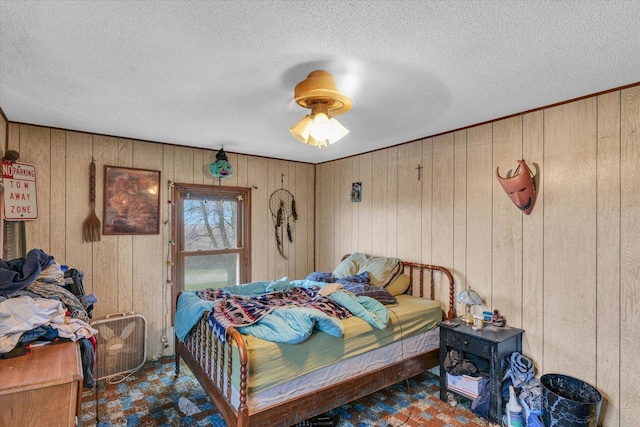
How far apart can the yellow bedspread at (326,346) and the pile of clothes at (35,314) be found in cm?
89

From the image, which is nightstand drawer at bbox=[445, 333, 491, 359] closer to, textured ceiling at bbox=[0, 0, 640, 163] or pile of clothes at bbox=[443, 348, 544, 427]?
pile of clothes at bbox=[443, 348, 544, 427]

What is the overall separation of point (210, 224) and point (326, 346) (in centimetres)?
242

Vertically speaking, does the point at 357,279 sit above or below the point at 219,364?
above

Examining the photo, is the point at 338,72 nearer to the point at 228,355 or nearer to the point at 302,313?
the point at 302,313

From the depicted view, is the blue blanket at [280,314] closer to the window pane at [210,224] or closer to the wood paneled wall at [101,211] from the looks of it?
the wood paneled wall at [101,211]

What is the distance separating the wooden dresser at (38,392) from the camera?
1247mm

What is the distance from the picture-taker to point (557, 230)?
2.46m

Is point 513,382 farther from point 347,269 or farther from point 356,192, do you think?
point 356,192

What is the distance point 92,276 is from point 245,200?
184cm

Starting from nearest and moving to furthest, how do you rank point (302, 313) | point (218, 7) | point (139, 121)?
point (218, 7)
point (302, 313)
point (139, 121)

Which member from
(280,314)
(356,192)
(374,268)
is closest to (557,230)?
(374,268)

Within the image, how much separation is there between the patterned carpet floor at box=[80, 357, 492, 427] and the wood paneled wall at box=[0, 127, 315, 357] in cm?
66

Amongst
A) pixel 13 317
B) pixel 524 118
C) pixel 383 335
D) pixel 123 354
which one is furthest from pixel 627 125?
pixel 123 354

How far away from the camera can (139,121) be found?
9.30 feet
